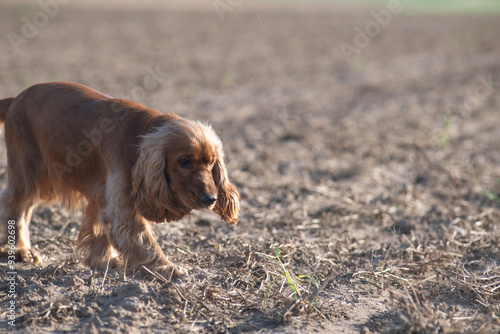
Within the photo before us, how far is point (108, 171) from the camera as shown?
14.4 ft

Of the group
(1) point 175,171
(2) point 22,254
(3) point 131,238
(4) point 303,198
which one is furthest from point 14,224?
(4) point 303,198

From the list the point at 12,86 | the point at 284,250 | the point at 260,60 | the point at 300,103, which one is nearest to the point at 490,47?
the point at 260,60

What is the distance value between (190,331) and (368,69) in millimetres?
14742

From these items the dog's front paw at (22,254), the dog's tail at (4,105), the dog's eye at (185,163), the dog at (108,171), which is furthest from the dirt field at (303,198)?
the dog's tail at (4,105)

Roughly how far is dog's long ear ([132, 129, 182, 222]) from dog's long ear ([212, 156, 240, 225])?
1.20 feet

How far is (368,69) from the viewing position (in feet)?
57.6

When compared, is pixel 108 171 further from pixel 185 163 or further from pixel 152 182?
pixel 185 163

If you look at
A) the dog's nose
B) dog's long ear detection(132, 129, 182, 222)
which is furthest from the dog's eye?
the dog's nose

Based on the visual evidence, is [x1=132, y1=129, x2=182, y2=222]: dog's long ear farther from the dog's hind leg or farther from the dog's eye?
the dog's hind leg

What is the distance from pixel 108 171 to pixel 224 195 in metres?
0.89

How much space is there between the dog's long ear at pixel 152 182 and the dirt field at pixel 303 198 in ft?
1.80

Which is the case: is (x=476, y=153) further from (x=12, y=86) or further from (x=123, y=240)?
(x=12, y=86)

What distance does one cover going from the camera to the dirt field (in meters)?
4.19

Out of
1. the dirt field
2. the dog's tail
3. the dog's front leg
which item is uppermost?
the dog's tail
